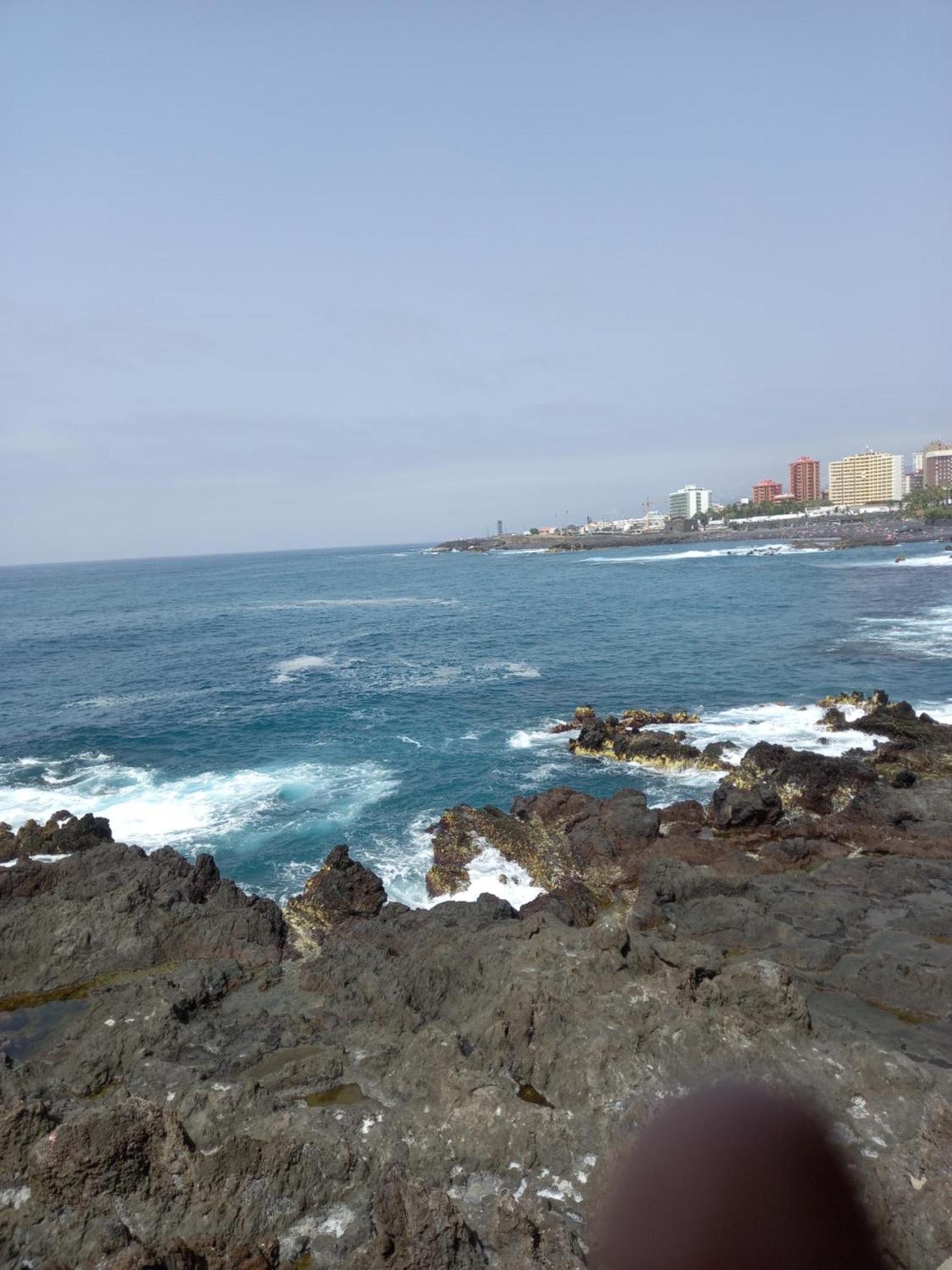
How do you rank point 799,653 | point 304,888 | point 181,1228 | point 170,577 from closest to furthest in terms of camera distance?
1. point 181,1228
2. point 304,888
3. point 799,653
4. point 170,577

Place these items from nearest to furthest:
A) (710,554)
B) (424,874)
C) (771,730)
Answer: (424,874) → (771,730) → (710,554)

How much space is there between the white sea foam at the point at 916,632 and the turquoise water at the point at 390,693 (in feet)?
1.04

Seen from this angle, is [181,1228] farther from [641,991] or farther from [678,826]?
[678,826]

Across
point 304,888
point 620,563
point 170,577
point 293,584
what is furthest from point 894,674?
point 170,577

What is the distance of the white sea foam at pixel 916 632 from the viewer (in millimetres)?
49834

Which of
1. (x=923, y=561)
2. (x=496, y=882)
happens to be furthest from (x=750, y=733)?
(x=923, y=561)

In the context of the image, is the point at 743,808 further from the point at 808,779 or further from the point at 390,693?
the point at 390,693

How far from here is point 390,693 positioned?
158 ft

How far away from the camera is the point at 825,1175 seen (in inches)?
388

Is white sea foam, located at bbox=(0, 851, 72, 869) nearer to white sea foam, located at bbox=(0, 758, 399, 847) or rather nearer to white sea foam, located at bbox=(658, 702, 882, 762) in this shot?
white sea foam, located at bbox=(0, 758, 399, 847)

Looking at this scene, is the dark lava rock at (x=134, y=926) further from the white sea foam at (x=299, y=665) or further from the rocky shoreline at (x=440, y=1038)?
the white sea foam at (x=299, y=665)

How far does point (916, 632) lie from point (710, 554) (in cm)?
10986

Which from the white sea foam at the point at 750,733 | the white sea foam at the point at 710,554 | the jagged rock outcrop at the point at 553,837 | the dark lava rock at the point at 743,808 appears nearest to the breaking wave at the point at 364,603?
the white sea foam at the point at 750,733

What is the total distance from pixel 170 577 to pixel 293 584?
2161 inches
